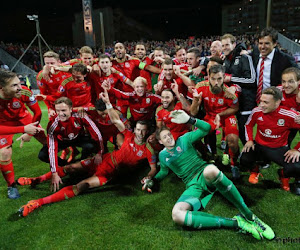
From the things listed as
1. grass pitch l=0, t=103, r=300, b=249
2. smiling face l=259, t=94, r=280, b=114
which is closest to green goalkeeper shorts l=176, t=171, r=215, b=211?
grass pitch l=0, t=103, r=300, b=249

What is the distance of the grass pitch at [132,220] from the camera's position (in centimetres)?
220

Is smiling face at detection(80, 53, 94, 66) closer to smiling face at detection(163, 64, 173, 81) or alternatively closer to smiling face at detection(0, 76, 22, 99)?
smiling face at detection(163, 64, 173, 81)

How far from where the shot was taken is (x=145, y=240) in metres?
2.25

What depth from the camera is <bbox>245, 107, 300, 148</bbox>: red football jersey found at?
293cm

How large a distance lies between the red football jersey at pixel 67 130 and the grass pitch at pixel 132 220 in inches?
24.4

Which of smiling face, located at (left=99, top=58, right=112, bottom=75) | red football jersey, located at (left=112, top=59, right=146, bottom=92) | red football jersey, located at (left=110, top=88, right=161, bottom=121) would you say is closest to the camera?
red football jersey, located at (left=110, top=88, right=161, bottom=121)

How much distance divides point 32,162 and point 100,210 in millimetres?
2270

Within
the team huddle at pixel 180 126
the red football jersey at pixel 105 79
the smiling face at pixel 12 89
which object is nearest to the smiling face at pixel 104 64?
the team huddle at pixel 180 126

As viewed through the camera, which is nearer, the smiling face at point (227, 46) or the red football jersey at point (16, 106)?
the red football jersey at point (16, 106)

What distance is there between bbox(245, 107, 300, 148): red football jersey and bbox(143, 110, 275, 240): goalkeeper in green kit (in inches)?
38.2

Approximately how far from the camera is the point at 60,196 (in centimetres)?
299

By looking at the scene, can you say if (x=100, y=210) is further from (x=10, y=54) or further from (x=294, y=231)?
(x=10, y=54)

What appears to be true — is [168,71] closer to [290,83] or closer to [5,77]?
[290,83]

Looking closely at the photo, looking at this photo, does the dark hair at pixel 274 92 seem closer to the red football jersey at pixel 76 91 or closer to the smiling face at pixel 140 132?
the smiling face at pixel 140 132
